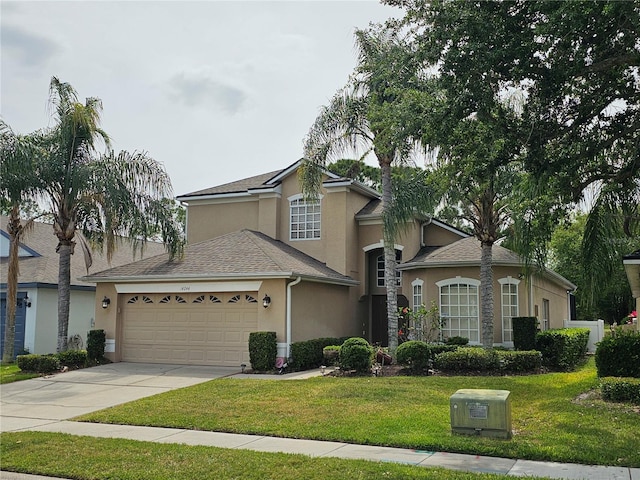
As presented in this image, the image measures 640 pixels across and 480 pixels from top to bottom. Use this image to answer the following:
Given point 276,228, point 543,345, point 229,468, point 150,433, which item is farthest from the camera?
point 276,228

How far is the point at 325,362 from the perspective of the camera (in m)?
18.7

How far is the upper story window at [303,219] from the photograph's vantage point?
2345 cm

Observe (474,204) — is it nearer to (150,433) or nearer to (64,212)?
(150,433)

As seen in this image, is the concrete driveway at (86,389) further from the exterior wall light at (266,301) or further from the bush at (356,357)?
the bush at (356,357)

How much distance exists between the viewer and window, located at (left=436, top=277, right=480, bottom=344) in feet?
65.4

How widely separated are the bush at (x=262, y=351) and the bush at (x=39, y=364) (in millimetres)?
6095

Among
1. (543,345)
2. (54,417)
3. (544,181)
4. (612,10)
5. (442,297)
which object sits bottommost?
(54,417)

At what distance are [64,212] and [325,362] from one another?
9.73 m

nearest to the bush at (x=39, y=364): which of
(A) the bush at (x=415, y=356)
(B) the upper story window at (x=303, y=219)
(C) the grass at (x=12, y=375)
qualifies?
(C) the grass at (x=12, y=375)

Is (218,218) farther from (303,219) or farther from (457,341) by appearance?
(457,341)

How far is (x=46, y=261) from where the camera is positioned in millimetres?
24969

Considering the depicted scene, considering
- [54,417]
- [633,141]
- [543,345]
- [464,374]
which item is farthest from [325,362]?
[633,141]

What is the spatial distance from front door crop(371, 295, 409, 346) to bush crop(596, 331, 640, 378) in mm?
11637

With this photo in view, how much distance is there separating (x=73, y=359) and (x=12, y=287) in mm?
3733
